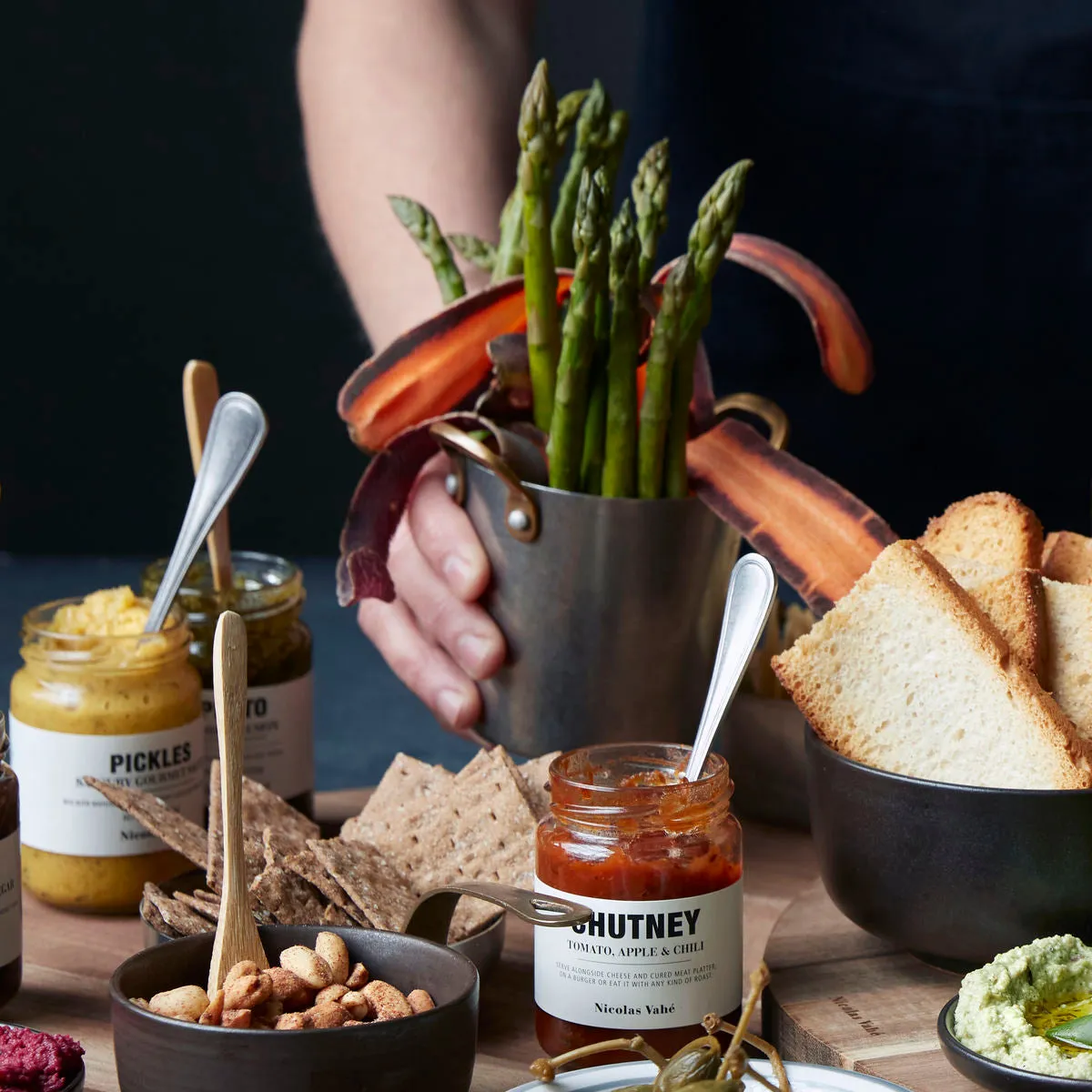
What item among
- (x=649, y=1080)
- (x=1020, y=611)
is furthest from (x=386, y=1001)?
(x=1020, y=611)

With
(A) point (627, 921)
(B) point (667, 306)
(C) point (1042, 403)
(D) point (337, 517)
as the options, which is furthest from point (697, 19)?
(D) point (337, 517)

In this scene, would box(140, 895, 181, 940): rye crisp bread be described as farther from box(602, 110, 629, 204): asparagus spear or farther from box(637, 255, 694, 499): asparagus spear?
box(602, 110, 629, 204): asparagus spear

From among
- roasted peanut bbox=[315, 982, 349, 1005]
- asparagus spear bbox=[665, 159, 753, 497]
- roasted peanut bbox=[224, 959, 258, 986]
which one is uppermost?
asparagus spear bbox=[665, 159, 753, 497]

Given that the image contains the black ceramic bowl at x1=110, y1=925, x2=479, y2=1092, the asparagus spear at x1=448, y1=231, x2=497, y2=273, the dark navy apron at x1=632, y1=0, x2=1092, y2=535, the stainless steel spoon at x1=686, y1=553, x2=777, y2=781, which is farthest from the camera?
the dark navy apron at x1=632, y1=0, x2=1092, y2=535

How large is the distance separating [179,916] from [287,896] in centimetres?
6

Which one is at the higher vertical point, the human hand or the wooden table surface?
the human hand

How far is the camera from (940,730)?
0.92 meters

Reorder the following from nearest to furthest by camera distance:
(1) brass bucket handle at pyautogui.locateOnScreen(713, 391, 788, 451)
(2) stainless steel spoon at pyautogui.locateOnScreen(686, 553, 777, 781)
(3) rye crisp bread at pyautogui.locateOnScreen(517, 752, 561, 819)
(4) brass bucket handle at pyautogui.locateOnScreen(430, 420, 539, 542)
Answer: (2) stainless steel spoon at pyautogui.locateOnScreen(686, 553, 777, 781) < (3) rye crisp bread at pyautogui.locateOnScreen(517, 752, 561, 819) < (4) brass bucket handle at pyautogui.locateOnScreen(430, 420, 539, 542) < (1) brass bucket handle at pyautogui.locateOnScreen(713, 391, 788, 451)

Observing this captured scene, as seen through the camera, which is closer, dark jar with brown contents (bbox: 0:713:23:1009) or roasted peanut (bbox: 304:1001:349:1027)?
roasted peanut (bbox: 304:1001:349:1027)

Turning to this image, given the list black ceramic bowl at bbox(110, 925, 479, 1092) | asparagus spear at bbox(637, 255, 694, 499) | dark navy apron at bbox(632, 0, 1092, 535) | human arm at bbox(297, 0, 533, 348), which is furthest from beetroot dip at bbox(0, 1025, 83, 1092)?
dark navy apron at bbox(632, 0, 1092, 535)

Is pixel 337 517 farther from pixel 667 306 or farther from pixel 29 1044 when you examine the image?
pixel 29 1044

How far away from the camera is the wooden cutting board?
827 mm

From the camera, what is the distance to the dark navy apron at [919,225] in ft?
6.02

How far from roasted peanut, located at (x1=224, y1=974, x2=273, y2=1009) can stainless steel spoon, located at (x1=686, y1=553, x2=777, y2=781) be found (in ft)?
0.91
